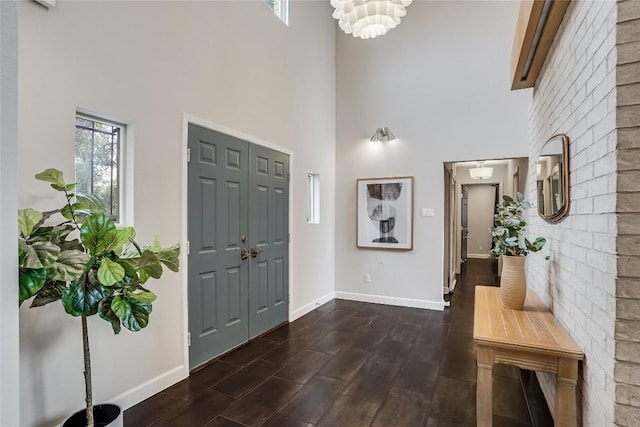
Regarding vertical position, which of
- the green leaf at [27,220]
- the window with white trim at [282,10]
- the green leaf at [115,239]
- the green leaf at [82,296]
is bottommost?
the green leaf at [82,296]

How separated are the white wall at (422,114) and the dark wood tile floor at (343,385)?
4.11 ft

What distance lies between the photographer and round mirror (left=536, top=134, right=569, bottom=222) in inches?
70.9

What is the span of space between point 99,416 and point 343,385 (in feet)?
5.49

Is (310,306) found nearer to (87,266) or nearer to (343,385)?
(343,385)

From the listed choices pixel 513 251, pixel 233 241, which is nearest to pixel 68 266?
pixel 233 241

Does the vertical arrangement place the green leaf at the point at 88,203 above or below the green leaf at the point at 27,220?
above

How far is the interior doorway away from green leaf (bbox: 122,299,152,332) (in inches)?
169

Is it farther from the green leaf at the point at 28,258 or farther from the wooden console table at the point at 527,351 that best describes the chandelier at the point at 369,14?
the green leaf at the point at 28,258

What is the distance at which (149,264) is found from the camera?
173 cm

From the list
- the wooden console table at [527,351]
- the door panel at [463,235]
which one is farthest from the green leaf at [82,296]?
the door panel at [463,235]

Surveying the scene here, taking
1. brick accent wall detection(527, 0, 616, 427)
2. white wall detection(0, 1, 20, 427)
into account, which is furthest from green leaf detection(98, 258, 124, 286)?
brick accent wall detection(527, 0, 616, 427)

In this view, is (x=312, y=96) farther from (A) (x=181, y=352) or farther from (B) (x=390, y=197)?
(A) (x=181, y=352)

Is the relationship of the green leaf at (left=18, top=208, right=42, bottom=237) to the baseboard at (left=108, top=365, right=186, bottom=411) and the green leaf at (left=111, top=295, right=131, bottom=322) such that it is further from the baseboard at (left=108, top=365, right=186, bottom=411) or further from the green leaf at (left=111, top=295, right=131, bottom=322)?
the baseboard at (left=108, top=365, right=186, bottom=411)

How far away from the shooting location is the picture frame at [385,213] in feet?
16.0
